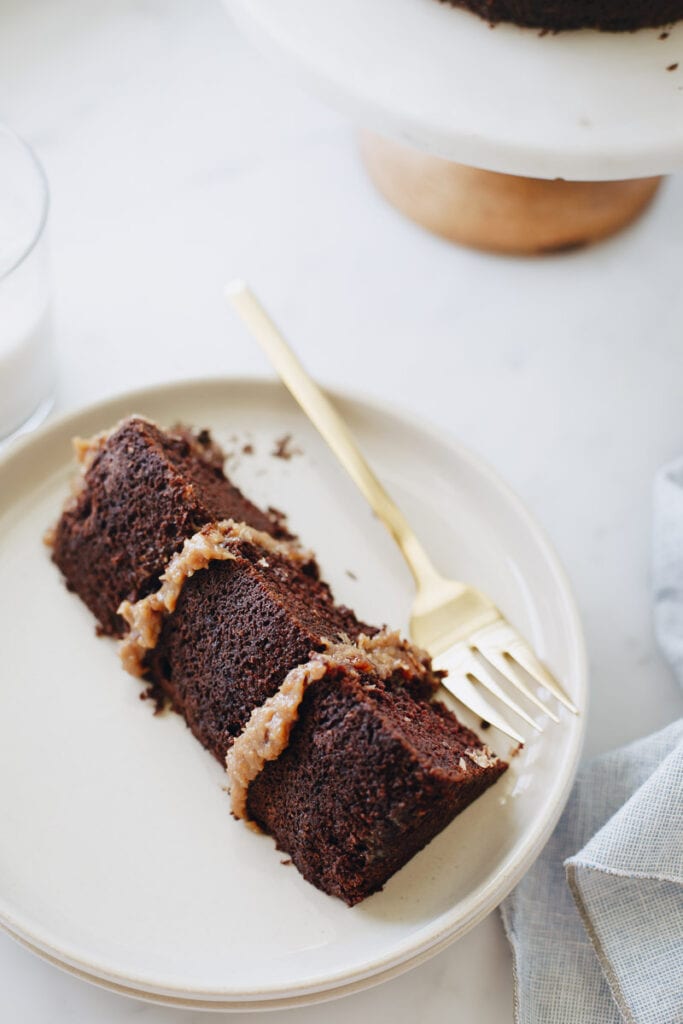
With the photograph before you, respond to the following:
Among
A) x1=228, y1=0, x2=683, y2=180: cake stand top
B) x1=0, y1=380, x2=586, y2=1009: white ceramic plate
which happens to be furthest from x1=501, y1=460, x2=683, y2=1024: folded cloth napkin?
x1=228, y1=0, x2=683, y2=180: cake stand top

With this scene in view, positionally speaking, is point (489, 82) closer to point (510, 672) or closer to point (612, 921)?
point (510, 672)

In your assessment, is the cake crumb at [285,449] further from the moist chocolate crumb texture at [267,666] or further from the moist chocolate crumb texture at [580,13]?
the moist chocolate crumb texture at [580,13]

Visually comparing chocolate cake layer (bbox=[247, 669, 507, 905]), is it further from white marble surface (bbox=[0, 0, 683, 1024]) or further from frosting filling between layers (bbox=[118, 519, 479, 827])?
white marble surface (bbox=[0, 0, 683, 1024])

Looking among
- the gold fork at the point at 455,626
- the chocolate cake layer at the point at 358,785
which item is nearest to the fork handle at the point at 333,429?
the gold fork at the point at 455,626

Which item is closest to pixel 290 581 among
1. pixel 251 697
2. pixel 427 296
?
pixel 251 697

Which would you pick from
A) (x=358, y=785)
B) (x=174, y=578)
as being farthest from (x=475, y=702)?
(x=174, y=578)

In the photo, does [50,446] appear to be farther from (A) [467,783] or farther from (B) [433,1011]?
(B) [433,1011]
